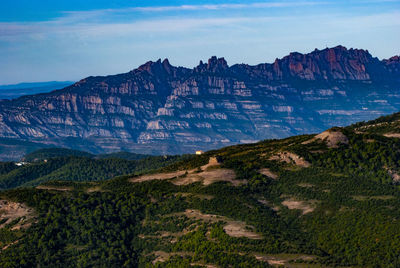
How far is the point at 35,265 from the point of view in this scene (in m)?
189

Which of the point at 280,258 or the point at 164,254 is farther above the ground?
the point at 280,258

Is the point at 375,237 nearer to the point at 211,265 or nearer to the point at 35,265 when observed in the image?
the point at 211,265

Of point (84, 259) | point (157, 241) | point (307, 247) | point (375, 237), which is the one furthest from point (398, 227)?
point (84, 259)

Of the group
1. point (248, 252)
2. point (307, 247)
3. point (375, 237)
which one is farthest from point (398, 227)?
point (248, 252)

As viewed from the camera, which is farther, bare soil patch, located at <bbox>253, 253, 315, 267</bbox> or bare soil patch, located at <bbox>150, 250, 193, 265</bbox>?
bare soil patch, located at <bbox>150, 250, 193, 265</bbox>

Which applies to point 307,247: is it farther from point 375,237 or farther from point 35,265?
point 35,265

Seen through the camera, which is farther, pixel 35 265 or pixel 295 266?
pixel 35 265

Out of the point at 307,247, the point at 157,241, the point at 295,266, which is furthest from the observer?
the point at 157,241

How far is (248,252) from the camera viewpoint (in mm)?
183625

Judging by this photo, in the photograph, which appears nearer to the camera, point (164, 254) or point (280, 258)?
point (280, 258)

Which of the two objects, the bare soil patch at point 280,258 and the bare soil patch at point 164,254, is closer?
the bare soil patch at point 280,258

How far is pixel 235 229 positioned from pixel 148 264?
24172mm

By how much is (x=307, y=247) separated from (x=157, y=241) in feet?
131

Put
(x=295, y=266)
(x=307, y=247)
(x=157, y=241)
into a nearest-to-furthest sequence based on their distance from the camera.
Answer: (x=295, y=266)
(x=307, y=247)
(x=157, y=241)
